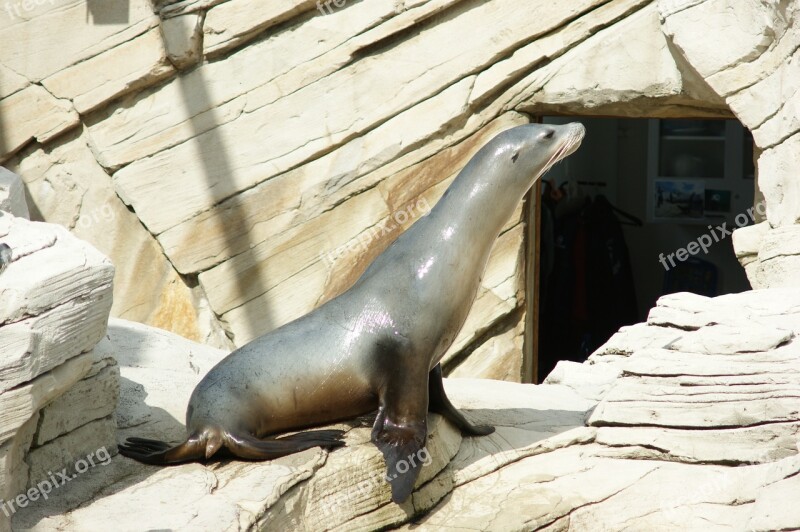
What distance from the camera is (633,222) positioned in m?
9.11

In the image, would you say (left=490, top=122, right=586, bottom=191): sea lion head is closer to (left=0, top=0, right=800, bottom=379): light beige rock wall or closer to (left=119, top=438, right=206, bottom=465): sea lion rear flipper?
(left=119, top=438, right=206, bottom=465): sea lion rear flipper

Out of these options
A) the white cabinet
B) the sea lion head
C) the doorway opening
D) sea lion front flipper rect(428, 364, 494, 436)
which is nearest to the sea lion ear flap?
sea lion front flipper rect(428, 364, 494, 436)

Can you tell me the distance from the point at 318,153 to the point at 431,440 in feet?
10.8

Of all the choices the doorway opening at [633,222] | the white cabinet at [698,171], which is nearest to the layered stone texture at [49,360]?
the doorway opening at [633,222]

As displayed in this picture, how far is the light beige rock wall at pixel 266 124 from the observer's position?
657cm

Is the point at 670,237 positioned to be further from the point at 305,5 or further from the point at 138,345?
the point at 138,345

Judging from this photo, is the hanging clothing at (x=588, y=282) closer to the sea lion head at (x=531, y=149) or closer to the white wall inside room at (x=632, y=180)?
the white wall inside room at (x=632, y=180)

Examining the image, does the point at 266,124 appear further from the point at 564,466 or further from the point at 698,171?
the point at 698,171

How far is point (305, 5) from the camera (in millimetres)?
6590

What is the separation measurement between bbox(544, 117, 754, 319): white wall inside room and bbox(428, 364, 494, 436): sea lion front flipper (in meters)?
5.15

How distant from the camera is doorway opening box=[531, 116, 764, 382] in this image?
8.32 m

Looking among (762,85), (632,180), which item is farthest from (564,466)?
(632,180)

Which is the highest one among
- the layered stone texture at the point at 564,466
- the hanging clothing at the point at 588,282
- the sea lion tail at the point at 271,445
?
the sea lion tail at the point at 271,445

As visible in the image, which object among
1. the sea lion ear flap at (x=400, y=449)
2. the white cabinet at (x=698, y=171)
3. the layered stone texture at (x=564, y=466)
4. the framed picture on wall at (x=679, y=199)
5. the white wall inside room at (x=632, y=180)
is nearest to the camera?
the layered stone texture at (x=564, y=466)
